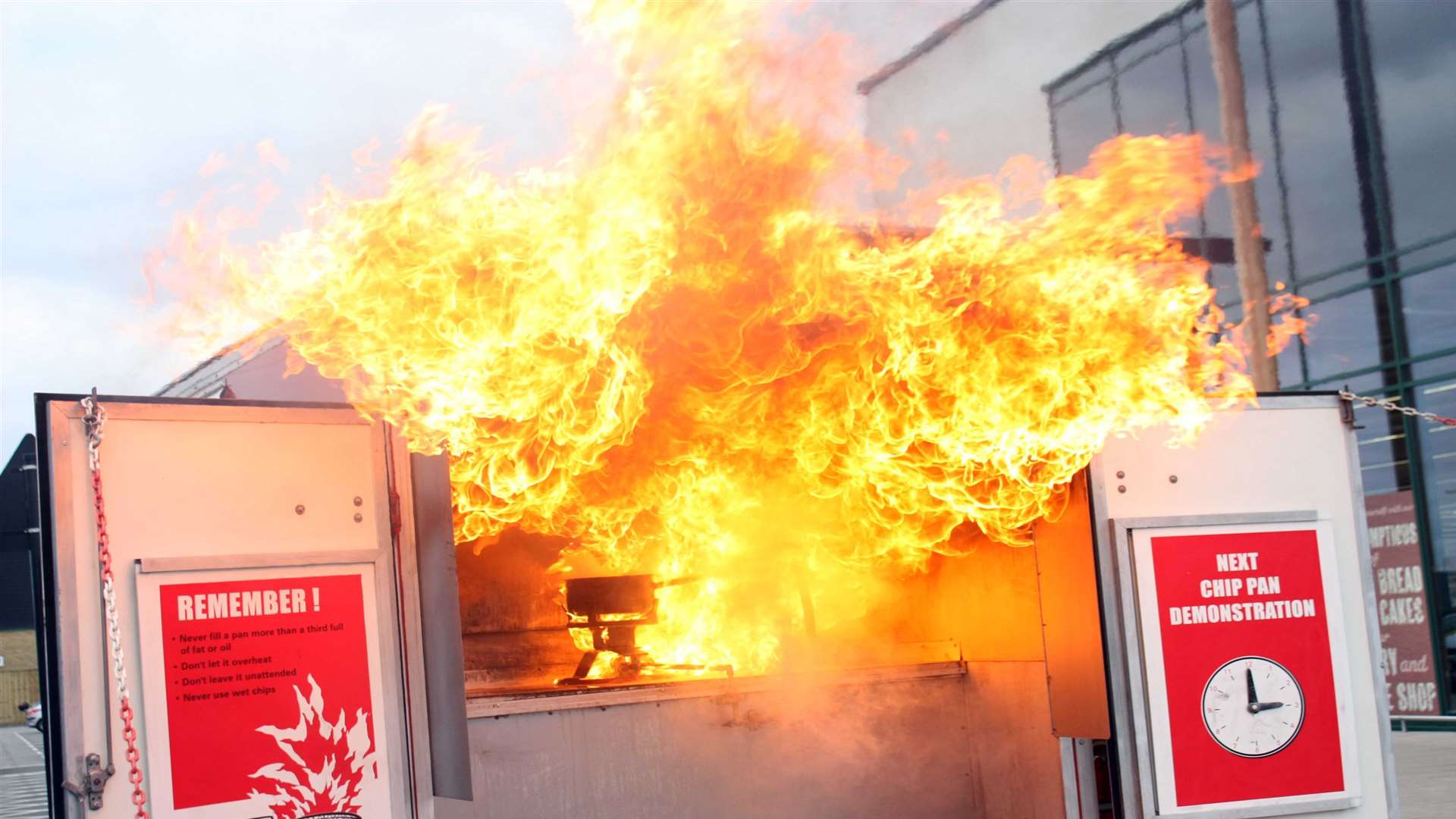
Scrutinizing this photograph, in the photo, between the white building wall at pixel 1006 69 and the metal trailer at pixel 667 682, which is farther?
the white building wall at pixel 1006 69

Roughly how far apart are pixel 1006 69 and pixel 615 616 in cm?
1132

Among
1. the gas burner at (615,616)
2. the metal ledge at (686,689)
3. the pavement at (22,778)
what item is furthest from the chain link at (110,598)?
the pavement at (22,778)

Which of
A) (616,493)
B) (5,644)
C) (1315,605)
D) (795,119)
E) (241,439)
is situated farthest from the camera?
(5,644)

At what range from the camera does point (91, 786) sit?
407 centimetres

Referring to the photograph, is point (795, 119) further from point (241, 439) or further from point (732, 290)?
point (241, 439)

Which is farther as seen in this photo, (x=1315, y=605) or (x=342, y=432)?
(x=1315, y=605)

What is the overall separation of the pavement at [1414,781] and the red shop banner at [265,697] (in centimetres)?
461

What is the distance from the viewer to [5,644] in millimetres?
44781

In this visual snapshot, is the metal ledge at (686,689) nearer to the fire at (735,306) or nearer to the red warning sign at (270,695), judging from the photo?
the fire at (735,306)

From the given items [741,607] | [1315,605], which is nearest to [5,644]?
[741,607]

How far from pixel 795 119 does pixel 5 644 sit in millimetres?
46766

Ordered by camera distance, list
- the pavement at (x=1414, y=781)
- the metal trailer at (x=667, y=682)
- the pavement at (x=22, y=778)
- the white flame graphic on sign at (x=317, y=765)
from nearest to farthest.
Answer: the metal trailer at (x=667, y=682) < the white flame graphic on sign at (x=317, y=765) < the pavement at (x=1414, y=781) < the pavement at (x=22, y=778)

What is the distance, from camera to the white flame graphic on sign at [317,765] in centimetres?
437

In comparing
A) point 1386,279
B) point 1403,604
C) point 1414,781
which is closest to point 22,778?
point 1414,781
